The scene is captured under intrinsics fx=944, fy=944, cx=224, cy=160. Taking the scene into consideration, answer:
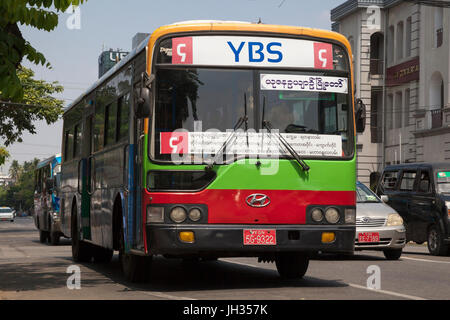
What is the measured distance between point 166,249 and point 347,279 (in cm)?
350

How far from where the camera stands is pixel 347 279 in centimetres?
1360

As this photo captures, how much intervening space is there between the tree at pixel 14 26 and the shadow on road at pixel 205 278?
121 inches

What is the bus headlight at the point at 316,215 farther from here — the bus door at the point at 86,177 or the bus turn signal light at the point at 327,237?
the bus door at the point at 86,177

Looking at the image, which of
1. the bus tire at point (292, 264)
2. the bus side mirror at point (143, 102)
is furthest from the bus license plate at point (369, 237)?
the bus side mirror at point (143, 102)

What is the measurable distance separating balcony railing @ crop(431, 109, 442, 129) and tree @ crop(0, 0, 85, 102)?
3255cm

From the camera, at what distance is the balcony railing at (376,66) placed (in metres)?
50.9

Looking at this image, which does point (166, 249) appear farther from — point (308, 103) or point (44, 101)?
point (44, 101)

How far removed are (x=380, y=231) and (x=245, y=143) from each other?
7.54 m

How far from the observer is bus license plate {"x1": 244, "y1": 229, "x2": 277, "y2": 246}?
11375 mm

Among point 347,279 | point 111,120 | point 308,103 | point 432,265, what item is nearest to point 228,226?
point 308,103

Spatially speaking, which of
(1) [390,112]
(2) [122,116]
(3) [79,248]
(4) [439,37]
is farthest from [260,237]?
(1) [390,112]
